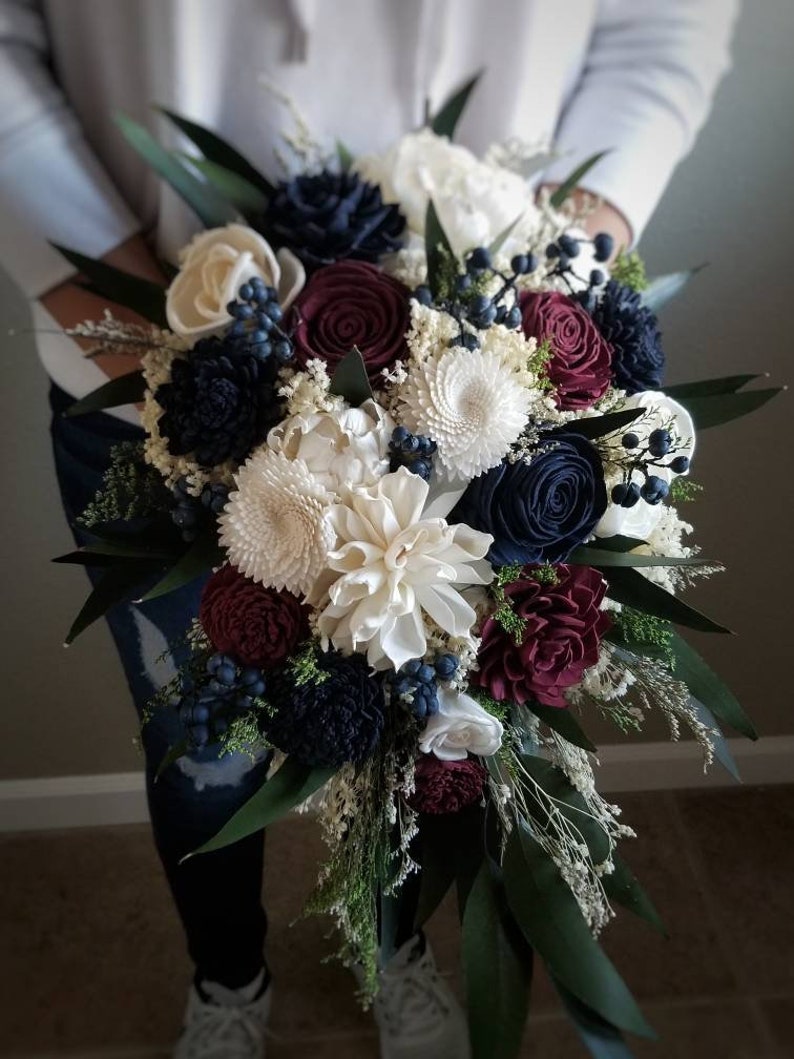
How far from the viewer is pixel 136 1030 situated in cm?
123

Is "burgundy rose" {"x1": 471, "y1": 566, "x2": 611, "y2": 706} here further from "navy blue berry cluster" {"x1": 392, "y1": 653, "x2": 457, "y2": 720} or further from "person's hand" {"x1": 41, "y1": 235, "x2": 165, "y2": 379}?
"person's hand" {"x1": 41, "y1": 235, "x2": 165, "y2": 379}

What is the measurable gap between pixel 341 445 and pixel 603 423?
172mm

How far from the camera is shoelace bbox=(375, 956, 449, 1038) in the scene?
1.13 metres

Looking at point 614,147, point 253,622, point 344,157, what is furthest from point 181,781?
point 614,147

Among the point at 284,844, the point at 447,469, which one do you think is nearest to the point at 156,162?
the point at 447,469

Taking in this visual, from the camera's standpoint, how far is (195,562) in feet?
2.01

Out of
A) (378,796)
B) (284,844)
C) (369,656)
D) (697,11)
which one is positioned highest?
(697,11)

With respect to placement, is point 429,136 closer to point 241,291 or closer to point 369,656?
point 241,291

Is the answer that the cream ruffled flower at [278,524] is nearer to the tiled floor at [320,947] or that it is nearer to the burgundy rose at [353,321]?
the burgundy rose at [353,321]

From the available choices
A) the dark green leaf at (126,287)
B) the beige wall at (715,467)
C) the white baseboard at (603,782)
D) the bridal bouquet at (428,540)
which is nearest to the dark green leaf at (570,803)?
the bridal bouquet at (428,540)

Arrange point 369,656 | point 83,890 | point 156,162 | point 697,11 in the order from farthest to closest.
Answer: point 83,890
point 697,11
point 156,162
point 369,656

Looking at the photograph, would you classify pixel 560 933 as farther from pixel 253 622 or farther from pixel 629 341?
pixel 629 341

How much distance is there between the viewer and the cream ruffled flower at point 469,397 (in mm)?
552

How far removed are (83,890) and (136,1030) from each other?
0.79ft
